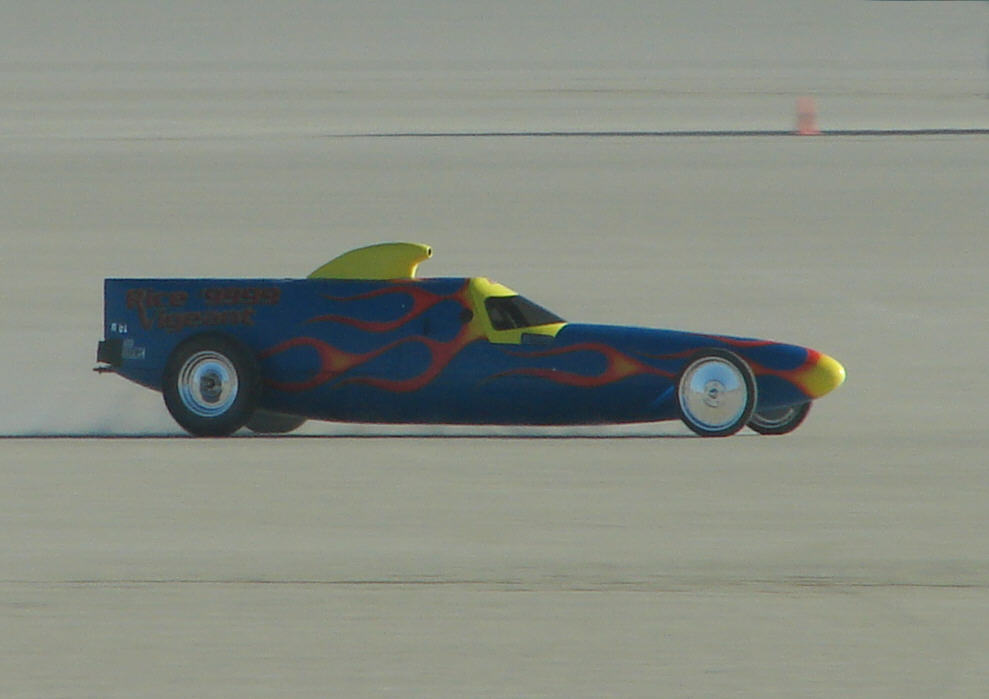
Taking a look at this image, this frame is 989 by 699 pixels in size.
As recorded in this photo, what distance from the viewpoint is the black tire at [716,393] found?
39.7ft

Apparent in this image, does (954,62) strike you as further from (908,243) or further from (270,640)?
(270,640)

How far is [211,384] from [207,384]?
0.02 meters

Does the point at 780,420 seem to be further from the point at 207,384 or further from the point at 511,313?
the point at 207,384

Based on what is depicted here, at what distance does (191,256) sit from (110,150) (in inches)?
661

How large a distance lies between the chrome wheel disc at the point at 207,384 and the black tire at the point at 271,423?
1.95 ft

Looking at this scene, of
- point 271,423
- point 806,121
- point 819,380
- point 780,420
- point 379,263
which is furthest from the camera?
point 806,121

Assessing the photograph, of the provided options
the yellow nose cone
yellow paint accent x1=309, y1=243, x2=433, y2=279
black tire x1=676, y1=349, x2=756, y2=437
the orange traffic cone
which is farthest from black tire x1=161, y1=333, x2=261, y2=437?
the orange traffic cone

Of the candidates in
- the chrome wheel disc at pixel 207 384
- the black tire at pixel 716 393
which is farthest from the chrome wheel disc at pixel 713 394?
the chrome wheel disc at pixel 207 384

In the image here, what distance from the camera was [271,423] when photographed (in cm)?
1306

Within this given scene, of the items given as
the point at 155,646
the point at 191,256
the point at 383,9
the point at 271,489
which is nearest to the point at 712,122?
the point at 191,256

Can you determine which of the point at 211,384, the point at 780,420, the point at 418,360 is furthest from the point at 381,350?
the point at 780,420

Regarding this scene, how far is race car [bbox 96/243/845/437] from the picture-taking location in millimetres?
12227

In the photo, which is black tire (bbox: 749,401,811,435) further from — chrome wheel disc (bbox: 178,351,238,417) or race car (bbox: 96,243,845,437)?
chrome wheel disc (bbox: 178,351,238,417)

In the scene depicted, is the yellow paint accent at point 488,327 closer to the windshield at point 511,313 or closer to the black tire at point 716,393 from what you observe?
the windshield at point 511,313
